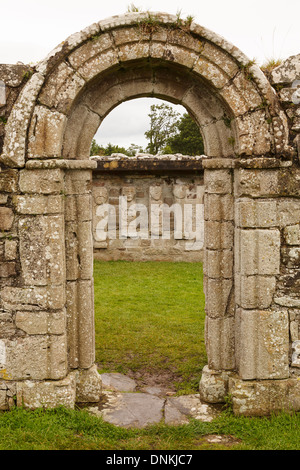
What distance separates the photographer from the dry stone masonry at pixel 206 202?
13.5ft

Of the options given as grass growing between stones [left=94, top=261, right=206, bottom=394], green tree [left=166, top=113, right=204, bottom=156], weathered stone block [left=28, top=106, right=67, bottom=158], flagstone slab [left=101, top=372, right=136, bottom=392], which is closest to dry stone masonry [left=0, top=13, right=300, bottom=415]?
weathered stone block [left=28, top=106, right=67, bottom=158]

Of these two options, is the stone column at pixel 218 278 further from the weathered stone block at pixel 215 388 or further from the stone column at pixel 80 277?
the stone column at pixel 80 277

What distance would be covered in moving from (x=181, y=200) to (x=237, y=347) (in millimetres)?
7427

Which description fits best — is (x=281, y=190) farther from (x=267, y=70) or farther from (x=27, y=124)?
(x=27, y=124)

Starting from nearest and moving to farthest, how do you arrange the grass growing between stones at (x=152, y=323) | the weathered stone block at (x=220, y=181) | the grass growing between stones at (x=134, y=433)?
the grass growing between stones at (x=134, y=433)
the weathered stone block at (x=220, y=181)
the grass growing between stones at (x=152, y=323)

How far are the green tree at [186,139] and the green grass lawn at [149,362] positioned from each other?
18.5 metres

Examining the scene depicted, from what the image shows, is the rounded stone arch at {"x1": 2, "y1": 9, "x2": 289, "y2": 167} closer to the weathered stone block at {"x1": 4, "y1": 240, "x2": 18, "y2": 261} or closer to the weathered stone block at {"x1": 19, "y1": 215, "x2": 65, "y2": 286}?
the weathered stone block at {"x1": 19, "y1": 215, "x2": 65, "y2": 286}

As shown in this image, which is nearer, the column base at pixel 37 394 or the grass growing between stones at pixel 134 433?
the grass growing between stones at pixel 134 433

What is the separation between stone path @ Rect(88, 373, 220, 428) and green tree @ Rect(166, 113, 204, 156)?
24.9 m

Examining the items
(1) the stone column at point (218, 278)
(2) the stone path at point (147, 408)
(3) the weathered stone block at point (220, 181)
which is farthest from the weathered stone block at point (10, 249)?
(3) the weathered stone block at point (220, 181)

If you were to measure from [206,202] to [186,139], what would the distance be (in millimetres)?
24681

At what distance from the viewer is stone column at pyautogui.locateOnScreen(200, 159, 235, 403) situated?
14.9 feet

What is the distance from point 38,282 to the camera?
421cm
